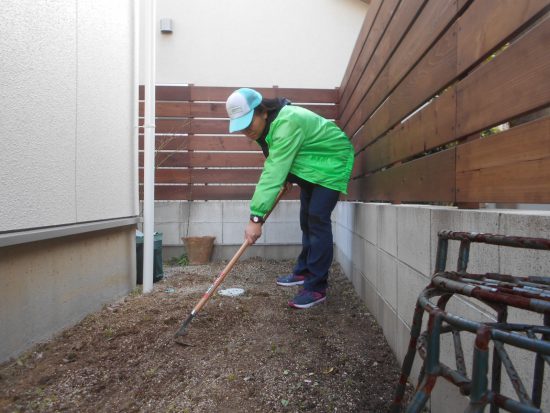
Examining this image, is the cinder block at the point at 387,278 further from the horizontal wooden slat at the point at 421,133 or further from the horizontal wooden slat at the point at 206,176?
the horizontal wooden slat at the point at 206,176

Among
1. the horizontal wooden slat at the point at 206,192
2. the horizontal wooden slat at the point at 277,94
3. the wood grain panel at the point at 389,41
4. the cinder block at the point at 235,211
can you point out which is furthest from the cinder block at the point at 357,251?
the horizontal wooden slat at the point at 277,94

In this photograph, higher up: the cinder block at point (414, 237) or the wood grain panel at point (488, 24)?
the wood grain panel at point (488, 24)

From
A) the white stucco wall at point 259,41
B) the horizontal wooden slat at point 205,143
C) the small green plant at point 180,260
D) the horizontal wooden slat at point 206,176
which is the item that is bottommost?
the small green plant at point 180,260

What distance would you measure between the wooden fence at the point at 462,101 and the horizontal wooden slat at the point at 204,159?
2439 mm

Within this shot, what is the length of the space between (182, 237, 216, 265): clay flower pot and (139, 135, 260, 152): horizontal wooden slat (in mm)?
1135

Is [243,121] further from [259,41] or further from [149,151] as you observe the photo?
[259,41]

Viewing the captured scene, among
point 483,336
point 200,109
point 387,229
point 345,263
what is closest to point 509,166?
A: point 483,336

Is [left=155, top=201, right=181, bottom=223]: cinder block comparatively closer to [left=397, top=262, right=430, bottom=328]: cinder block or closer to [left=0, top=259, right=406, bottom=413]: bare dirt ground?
[left=0, top=259, right=406, bottom=413]: bare dirt ground

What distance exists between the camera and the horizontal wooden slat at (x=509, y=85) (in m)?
0.90

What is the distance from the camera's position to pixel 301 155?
2959 millimetres

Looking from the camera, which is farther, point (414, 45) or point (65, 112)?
point (65, 112)

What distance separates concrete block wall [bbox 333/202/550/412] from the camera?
0.96 meters

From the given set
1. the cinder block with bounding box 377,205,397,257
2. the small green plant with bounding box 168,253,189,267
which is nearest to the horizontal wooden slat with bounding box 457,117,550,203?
the cinder block with bounding box 377,205,397,257

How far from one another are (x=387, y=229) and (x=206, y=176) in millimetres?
3073
